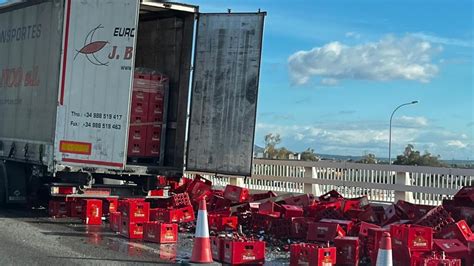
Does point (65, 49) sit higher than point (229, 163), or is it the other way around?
point (65, 49)

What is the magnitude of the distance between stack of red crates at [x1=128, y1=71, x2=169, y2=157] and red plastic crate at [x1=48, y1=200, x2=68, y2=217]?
5.90 ft

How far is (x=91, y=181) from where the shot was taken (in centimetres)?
1197

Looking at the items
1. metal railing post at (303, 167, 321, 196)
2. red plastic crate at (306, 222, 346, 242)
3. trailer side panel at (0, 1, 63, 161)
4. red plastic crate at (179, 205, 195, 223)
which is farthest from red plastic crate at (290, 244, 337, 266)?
metal railing post at (303, 167, 321, 196)

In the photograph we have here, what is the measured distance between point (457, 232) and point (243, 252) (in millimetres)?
2912

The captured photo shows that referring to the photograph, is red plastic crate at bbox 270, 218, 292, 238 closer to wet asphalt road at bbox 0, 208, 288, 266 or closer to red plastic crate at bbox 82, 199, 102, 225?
wet asphalt road at bbox 0, 208, 288, 266

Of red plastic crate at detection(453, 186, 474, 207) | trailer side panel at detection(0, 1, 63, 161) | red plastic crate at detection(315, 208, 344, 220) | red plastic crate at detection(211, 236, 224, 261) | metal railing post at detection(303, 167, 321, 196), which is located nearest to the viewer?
red plastic crate at detection(211, 236, 224, 261)

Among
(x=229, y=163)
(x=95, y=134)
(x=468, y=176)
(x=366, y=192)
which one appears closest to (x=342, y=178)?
(x=366, y=192)

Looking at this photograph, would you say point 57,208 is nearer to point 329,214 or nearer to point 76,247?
point 76,247

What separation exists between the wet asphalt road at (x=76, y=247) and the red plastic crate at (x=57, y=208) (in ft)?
2.07

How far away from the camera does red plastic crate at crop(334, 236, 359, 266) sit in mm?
8680

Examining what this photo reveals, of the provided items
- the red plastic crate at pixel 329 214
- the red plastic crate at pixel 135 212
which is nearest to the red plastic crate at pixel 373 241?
the red plastic crate at pixel 329 214

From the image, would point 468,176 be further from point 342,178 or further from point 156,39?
point 156,39

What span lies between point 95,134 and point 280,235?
3542mm

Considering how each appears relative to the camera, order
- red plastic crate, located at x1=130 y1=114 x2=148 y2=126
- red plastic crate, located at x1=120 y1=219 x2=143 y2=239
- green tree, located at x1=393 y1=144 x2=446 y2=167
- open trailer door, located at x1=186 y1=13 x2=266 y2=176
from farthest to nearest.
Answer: green tree, located at x1=393 y1=144 x2=446 y2=167 < red plastic crate, located at x1=130 y1=114 x2=148 y2=126 < open trailer door, located at x1=186 y1=13 x2=266 y2=176 < red plastic crate, located at x1=120 y1=219 x2=143 y2=239
